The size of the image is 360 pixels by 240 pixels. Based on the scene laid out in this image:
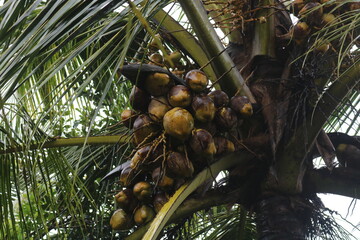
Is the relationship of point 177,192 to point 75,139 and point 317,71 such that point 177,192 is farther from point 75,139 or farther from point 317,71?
point 317,71

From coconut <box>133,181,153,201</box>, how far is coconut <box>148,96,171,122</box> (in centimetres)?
23

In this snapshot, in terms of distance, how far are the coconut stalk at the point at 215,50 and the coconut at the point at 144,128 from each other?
10.8 inches

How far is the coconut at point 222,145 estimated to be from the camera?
1913mm

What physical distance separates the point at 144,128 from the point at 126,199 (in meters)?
0.26

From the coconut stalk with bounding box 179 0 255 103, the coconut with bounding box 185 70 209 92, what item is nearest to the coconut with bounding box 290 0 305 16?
the coconut stalk with bounding box 179 0 255 103

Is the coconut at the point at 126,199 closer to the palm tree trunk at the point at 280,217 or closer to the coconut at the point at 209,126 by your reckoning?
the coconut at the point at 209,126

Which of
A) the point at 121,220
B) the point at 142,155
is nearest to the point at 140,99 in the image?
the point at 142,155

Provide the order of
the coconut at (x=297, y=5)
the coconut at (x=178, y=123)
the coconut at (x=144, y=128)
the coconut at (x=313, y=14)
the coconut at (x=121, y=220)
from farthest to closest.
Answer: the coconut at (x=297, y=5) < the coconut at (x=313, y=14) < the coconut at (x=121, y=220) < the coconut at (x=144, y=128) < the coconut at (x=178, y=123)

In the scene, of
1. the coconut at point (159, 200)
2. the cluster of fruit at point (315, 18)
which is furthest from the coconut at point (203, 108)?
the cluster of fruit at point (315, 18)

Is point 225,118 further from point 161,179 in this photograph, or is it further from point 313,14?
point 313,14

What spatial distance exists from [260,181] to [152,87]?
671 mm

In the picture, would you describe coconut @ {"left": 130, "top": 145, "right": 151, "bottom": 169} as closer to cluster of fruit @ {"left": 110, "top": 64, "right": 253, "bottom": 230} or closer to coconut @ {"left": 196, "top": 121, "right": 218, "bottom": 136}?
cluster of fruit @ {"left": 110, "top": 64, "right": 253, "bottom": 230}

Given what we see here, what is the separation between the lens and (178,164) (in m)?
1.73

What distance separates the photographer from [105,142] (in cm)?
215
